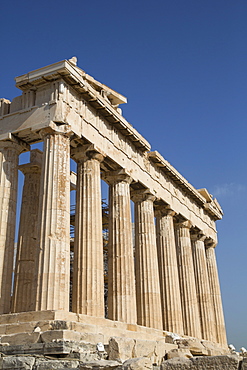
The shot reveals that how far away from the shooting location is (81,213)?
23453mm

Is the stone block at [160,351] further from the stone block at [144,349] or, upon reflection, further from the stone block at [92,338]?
the stone block at [92,338]

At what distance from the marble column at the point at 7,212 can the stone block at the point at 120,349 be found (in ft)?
26.2

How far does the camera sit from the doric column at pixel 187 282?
34.2 meters

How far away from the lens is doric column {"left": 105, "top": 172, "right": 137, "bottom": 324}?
81.1ft

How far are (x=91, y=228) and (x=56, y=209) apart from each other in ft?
10.1

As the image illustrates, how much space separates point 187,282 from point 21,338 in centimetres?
2033

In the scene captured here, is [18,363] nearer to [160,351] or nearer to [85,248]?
[160,351]

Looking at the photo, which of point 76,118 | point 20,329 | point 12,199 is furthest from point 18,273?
point 76,118

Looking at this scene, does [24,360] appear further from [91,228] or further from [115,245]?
[115,245]

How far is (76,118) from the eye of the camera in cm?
2339

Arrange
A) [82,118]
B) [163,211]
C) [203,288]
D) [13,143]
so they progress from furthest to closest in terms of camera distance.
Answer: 1. [203,288]
2. [163,211]
3. [82,118]
4. [13,143]

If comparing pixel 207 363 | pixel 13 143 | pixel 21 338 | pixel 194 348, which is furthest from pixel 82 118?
pixel 207 363

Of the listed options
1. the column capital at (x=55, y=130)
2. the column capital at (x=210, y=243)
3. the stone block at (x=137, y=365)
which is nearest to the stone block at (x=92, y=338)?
the stone block at (x=137, y=365)

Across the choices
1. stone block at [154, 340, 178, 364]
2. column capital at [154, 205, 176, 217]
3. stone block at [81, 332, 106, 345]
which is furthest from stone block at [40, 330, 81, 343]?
column capital at [154, 205, 176, 217]
